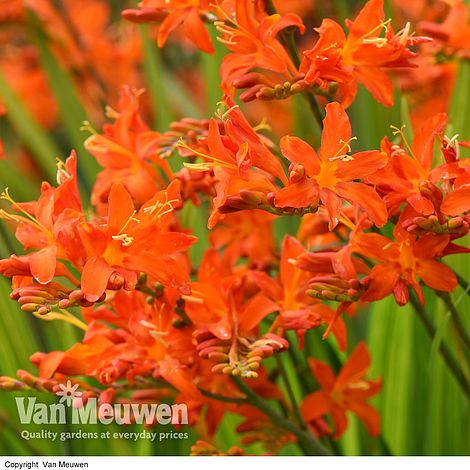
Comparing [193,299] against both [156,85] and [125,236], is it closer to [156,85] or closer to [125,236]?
[125,236]

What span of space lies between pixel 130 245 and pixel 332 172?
165 mm

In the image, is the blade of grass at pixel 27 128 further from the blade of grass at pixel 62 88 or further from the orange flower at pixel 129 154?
the orange flower at pixel 129 154

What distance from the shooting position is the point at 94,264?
2.27 ft

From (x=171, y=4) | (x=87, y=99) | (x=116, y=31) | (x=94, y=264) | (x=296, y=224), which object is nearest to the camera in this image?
(x=94, y=264)

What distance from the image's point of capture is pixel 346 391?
0.90 metres

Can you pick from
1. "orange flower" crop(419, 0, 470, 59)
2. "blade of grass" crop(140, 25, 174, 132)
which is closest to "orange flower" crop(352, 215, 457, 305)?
"orange flower" crop(419, 0, 470, 59)

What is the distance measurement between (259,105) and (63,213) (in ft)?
4.48

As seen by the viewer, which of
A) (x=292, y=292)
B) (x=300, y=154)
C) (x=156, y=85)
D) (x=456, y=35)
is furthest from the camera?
(x=156, y=85)

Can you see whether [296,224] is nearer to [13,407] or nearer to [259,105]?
[13,407]

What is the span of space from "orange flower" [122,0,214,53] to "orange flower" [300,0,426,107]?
0.41 feet

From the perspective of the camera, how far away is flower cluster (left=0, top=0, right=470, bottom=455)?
0.70 m

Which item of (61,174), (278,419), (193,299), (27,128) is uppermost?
(27,128)

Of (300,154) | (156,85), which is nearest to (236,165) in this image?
(300,154)
